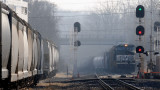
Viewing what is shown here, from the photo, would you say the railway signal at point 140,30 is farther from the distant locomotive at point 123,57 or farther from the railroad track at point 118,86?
the distant locomotive at point 123,57

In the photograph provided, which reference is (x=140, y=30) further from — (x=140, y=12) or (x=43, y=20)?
(x=43, y=20)

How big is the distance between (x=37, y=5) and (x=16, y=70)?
80.3m

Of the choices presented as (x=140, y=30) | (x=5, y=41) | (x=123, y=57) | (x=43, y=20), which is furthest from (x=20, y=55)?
(x=43, y=20)

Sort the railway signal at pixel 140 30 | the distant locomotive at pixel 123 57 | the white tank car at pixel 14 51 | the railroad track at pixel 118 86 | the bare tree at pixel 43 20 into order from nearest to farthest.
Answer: the white tank car at pixel 14 51
the railroad track at pixel 118 86
the railway signal at pixel 140 30
the distant locomotive at pixel 123 57
the bare tree at pixel 43 20

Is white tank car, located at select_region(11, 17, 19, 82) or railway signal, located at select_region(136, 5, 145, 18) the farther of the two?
railway signal, located at select_region(136, 5, 145, 18)

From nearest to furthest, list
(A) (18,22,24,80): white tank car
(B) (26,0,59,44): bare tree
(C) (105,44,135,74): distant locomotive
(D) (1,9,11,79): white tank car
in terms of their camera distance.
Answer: (D) (1,9,11,79): white tank car → (A) (18,22,24,80): white tank car → (C) (105,44,135,74): distant locomotive → (B) (26,0,59,44): bare tree

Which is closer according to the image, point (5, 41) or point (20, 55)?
point (5, 41)

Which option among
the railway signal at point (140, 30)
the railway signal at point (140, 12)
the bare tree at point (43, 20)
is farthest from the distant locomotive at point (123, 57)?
the bare tree at point (43, 20)

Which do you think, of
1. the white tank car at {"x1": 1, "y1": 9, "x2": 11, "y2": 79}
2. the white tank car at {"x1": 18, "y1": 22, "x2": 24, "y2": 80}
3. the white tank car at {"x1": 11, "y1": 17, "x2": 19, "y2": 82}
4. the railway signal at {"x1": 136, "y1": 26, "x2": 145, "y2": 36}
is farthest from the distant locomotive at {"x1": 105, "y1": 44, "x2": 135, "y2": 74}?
the white tank car at {"x1": 1, "y1": 9, "x2": 11, "y2": 79}

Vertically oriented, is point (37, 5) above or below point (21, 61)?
above

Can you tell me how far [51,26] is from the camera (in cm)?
9106

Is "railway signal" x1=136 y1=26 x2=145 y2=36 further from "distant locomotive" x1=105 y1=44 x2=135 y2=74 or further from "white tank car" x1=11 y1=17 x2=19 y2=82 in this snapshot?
"white tank car" x1=11 y1=17 x2=19 y2=82

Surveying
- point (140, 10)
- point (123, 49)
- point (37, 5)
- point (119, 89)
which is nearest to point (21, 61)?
point (119, 89)

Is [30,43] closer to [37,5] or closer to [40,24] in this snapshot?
[40,24]
